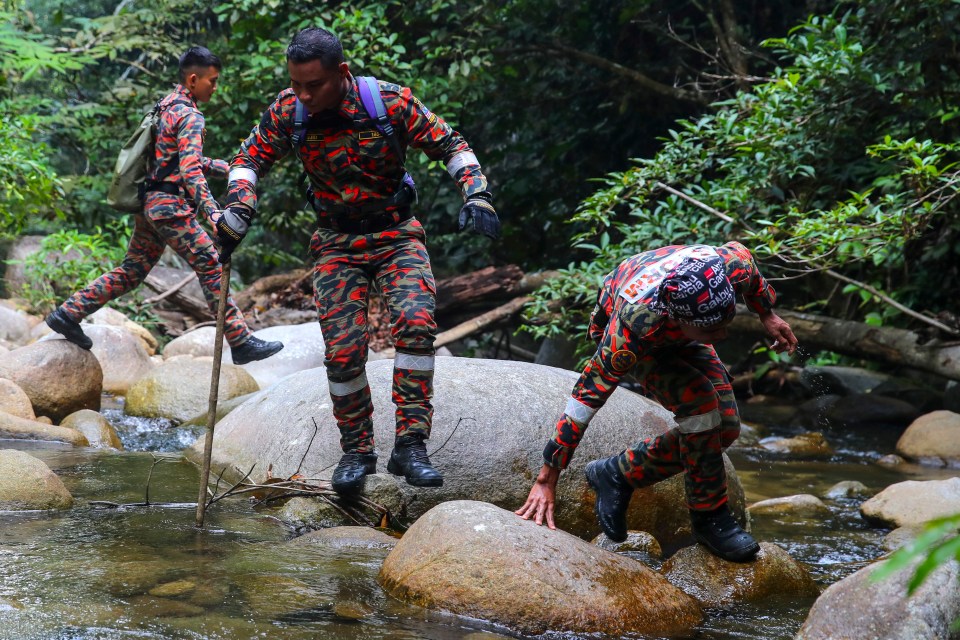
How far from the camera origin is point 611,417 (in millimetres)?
4895

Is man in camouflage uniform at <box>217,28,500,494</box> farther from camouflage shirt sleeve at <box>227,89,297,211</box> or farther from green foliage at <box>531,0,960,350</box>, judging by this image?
green foliage at <box>531,0,960,350</box>

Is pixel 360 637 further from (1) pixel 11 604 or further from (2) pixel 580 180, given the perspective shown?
(2) pixel 580 180

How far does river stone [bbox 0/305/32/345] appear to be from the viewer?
9914mm

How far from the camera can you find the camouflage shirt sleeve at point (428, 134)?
4188 mm

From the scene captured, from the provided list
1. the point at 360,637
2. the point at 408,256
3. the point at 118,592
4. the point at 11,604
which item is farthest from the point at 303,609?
the point at 408,256

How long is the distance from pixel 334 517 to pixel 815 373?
626 centimetres

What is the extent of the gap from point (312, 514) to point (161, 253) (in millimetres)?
2910

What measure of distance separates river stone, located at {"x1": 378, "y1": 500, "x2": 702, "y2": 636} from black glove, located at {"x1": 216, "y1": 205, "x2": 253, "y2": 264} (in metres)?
1.45

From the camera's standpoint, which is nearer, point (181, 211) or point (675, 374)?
point (675, 374)

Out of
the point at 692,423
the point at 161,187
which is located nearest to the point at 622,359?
the point at 692,423

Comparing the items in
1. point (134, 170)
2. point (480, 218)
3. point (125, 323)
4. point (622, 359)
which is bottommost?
point (125, 323)

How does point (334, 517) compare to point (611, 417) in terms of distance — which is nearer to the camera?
point (334, 517)

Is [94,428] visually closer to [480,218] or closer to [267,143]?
[267,143]

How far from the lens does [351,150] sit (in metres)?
4.14
